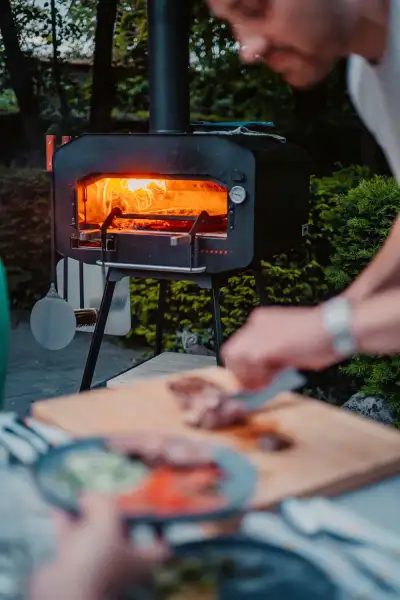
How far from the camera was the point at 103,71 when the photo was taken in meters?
5.09

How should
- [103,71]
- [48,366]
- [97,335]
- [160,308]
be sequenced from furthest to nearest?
[103,71] < [48,366] < [160,308] < [97,335]

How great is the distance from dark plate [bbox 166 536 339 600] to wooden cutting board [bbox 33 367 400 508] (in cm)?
12

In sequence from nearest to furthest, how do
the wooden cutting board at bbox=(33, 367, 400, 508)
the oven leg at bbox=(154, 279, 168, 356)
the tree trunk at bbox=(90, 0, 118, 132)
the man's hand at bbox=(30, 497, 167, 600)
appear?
the man's hand at bbox=(30, 497, 167, 600) < the wooden cutting board at bbox=(33, 367, 400, 508) < the oven leg at bbox=(154, 279, 168, 356) < the tree trunk at bbox=(90, 0, 118, 132)

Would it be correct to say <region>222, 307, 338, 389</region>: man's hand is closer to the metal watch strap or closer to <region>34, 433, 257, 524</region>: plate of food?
the metal watch strap

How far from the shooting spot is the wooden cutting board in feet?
3.26

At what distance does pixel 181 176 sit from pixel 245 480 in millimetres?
2325

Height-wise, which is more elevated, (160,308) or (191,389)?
(191,389)

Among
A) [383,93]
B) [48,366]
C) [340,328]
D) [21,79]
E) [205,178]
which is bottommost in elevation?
[48,366]

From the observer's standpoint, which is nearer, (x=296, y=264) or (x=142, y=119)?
(x=296, y=264)

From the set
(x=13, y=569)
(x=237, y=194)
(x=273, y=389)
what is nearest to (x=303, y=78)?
(x=273, y=389)

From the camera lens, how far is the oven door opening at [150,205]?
3188mm

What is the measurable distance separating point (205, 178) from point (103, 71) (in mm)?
2371

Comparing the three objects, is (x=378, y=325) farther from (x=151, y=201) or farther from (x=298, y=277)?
(x=298, y=277)

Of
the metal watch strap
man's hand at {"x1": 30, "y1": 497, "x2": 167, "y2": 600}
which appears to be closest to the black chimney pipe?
the metal watch strap
